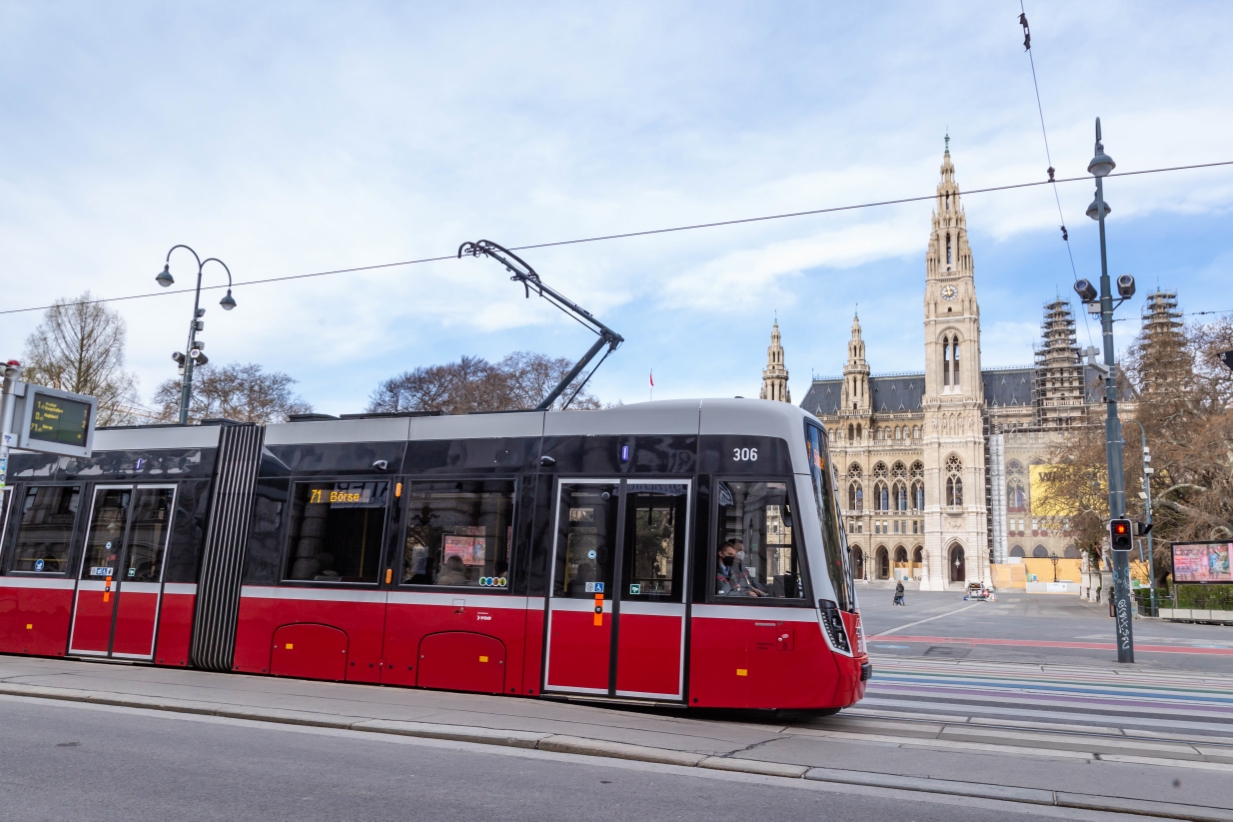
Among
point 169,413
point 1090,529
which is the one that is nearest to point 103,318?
point 169,413

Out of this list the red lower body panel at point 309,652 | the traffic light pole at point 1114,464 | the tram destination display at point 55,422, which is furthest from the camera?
the traffic light pole at point 1114,464

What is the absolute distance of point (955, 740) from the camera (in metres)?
7.84

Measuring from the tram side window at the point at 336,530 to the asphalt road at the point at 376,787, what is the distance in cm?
306

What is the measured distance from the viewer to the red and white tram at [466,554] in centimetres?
846

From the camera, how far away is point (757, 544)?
8.51 metres

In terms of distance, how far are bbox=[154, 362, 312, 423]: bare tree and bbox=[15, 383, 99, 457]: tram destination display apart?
35.0 m

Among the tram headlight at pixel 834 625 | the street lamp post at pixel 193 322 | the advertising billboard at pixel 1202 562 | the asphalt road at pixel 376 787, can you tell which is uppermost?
the street lamp post at pixel 193 322

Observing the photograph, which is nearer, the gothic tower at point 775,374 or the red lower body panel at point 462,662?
the red lower body panel at point 462,662

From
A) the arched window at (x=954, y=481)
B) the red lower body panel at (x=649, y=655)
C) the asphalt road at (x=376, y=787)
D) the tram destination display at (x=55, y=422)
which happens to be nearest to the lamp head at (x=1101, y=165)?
the red lower body panel at (x=649, y=655)

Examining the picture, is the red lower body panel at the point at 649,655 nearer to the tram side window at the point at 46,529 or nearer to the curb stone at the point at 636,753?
the curb stone at the point at 636,753

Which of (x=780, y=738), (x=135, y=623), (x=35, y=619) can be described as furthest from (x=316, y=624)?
(x=780, y=738)

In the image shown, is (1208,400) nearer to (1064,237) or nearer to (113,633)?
(1064,237)

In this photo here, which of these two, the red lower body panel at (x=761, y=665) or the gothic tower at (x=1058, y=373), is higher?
the gothic tower at (x=1058, y=373)

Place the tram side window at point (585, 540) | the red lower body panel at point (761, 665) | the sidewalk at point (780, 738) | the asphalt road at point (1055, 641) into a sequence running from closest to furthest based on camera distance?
the sidewalk at point (780, 738)
the red lower body panel at point (761, 665)
the tram side window at point (585, 540)
the asphalt road at point (1055, 641)
